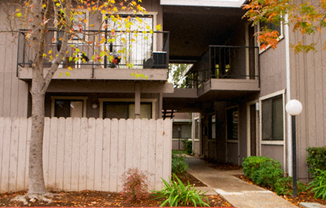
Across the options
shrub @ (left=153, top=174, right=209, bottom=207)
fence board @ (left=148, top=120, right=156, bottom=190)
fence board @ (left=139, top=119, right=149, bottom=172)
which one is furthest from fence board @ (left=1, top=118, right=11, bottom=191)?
shrub @ (left=153, top=174, right=209, bottom=207)

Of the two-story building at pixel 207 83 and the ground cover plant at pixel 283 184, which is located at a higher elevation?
the two-story building at pixel 207 83

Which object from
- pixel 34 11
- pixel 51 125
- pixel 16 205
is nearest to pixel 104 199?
pixel 16 205

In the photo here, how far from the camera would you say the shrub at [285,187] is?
6477 millimetres

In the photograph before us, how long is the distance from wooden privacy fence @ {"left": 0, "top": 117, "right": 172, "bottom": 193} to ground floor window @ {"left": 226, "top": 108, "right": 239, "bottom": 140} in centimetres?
652

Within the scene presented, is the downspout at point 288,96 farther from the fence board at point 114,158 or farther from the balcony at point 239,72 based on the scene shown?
the fence board at point 114,158

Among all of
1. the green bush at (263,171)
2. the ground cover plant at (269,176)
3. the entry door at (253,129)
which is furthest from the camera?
the entry door at (253,129)

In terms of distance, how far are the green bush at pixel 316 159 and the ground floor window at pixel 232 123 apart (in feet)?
15.9

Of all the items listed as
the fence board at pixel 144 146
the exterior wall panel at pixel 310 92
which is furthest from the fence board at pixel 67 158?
the exterior wall panel at pixel 310 92

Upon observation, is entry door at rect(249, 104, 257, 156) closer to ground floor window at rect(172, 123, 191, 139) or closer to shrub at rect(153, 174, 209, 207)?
shrub at rect(153, 174, 209, 207)

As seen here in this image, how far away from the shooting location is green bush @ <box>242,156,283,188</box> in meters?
6.95

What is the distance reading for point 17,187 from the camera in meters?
6.14

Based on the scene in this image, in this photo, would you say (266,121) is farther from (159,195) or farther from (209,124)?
(209,124)

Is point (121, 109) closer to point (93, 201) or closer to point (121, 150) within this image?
point (121, 150)

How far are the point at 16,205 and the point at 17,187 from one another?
136 centimetres
